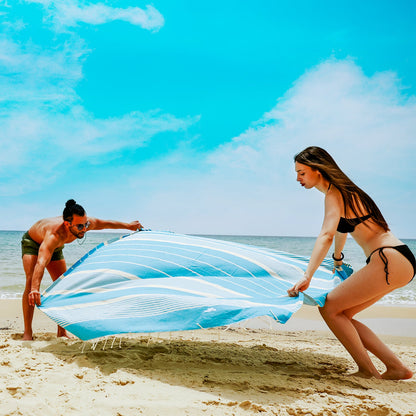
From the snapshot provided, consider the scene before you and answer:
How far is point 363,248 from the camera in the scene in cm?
273

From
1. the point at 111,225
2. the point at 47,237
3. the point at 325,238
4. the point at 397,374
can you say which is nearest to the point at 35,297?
the point at 47,237

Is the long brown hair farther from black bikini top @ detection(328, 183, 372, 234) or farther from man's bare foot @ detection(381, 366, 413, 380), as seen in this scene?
man's bare foot @ detection(381, 366, 413, 380)

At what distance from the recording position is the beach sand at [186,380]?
2189 millimetres

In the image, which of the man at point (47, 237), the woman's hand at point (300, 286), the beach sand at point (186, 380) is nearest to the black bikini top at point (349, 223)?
the woman's hand at point (300, 286)

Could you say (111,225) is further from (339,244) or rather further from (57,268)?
(339,244)

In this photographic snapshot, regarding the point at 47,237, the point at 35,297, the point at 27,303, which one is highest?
the point at 47,237

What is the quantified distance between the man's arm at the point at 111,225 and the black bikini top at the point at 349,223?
2.16 meters

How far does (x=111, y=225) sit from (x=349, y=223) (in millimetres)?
2685

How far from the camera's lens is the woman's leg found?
2572 mm

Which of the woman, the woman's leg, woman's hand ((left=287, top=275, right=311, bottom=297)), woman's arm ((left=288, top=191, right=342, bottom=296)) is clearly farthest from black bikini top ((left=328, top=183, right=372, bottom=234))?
woman's hand ((left=287, top=275, right=311, bottom=297))

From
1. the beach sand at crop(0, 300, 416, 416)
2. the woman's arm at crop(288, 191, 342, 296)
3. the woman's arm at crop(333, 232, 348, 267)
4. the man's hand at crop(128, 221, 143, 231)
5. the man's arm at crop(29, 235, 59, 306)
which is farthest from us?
the man's hand at crop(128, 221, 143, 231)

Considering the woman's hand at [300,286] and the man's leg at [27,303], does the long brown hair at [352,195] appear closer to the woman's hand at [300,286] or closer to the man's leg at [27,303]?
the woman's hand at [300,286]

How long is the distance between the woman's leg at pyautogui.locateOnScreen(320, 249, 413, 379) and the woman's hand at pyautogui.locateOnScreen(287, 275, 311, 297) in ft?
0.89

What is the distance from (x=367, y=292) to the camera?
2.60 metres
